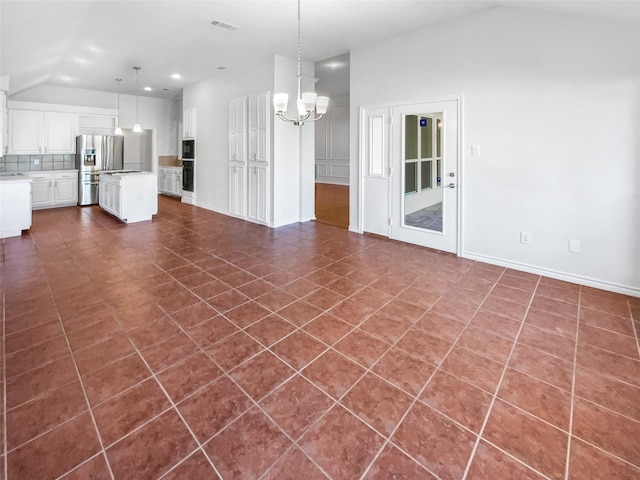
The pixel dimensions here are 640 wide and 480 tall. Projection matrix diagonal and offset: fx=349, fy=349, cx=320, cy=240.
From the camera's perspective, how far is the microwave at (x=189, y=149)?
839 cm

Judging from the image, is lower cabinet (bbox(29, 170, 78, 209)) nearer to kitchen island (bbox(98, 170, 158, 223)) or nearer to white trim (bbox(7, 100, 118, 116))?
white trim (bbox(7, 100, 118, 116))

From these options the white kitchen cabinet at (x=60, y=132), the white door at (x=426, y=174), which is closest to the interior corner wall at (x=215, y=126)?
the white kitchen cabinet at (x=60, y=132)

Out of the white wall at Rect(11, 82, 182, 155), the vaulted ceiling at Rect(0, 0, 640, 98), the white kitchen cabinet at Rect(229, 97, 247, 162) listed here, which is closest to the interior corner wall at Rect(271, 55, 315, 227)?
the vaulted ceiling at Rect(0, 0, 640, 98)

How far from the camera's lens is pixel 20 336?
2623 mm

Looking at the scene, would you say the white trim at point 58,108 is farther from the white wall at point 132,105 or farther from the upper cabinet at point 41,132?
the white wall at point 132,105

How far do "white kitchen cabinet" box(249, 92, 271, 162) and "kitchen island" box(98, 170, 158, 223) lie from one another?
6.70ft

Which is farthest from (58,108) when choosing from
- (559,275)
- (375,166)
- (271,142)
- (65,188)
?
(559,275)

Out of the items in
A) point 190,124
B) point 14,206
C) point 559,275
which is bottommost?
point 559,275

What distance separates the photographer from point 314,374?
2191 millimetres

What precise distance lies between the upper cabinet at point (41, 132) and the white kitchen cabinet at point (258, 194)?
4.97m

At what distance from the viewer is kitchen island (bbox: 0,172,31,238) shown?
539 cm

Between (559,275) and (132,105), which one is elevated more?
(132,105)

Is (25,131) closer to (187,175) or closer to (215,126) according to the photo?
(187,175)

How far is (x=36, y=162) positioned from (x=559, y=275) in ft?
34.4
